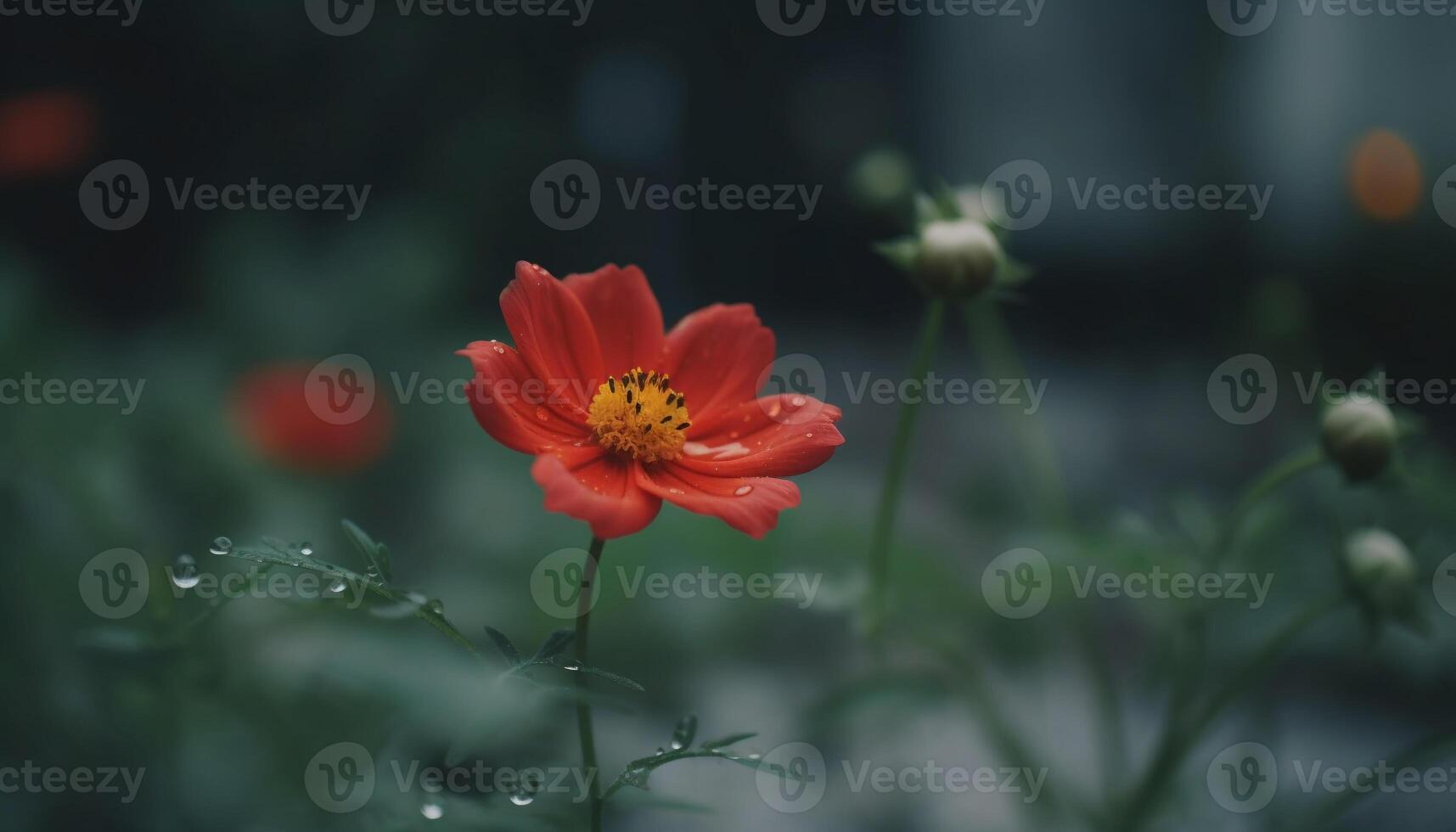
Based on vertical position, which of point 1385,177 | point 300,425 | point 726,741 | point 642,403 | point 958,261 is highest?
point 1385,177

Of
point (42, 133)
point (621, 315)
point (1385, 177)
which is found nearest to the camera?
point (621, 315)

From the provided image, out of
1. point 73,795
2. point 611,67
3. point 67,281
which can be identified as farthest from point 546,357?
point 611,67

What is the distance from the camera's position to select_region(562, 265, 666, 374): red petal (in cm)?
74

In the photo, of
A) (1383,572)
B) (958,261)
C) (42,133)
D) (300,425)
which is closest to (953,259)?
(958,261)

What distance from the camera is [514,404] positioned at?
0.65m

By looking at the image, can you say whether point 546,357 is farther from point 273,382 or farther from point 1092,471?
point 1092,471

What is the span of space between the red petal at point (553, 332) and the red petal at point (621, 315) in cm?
2

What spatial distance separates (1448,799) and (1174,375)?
145 centimetres

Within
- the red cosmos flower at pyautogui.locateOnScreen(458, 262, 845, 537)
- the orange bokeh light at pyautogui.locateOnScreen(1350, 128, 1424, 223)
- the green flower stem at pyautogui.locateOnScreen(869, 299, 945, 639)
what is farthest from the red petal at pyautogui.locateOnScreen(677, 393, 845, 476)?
the orange bokeh light at pyautogui.locateOnScreen(1350, 128, 1424, 223)

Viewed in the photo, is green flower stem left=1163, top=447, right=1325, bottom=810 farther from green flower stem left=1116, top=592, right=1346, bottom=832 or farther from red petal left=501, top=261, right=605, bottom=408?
red petal left=501, top=261, right=605, bottom=408

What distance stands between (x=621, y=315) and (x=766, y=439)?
12 centimetres

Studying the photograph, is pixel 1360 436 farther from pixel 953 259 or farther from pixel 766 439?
pixel 766 439

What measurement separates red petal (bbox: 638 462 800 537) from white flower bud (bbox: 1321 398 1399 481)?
406 mm

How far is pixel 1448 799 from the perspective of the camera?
1.34 meters
